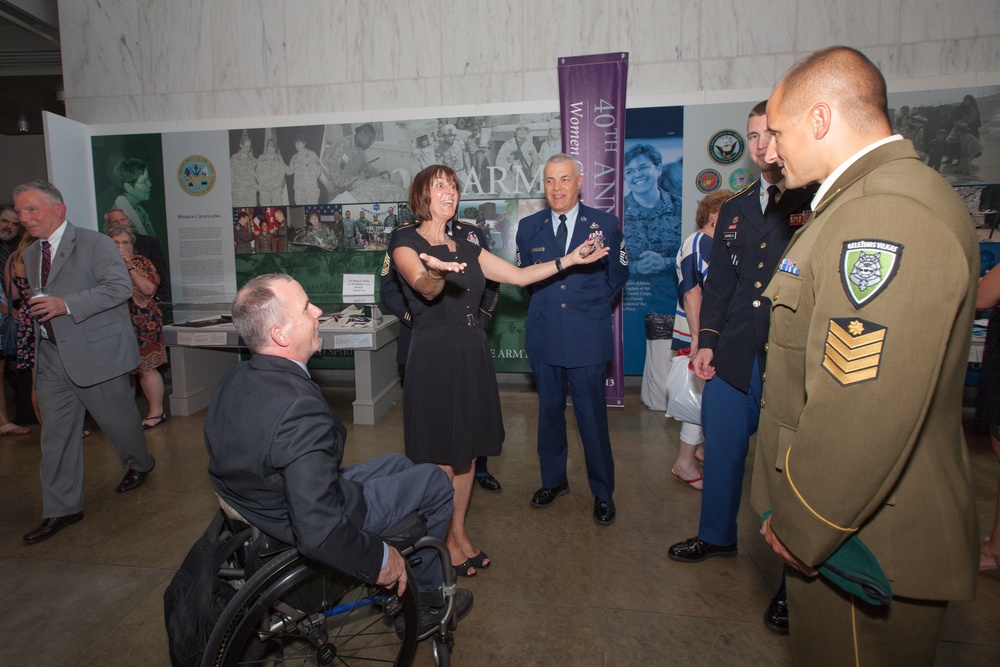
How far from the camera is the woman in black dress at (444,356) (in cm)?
241

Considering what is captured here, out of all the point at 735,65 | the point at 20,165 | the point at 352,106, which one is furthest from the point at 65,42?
the point at 735,65

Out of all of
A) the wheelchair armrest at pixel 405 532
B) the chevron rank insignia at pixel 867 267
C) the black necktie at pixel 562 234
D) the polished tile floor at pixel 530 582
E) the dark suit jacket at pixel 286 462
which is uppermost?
the black necktie at pixel 562 234

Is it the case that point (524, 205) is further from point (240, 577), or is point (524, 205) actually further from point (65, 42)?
point (65, 42)

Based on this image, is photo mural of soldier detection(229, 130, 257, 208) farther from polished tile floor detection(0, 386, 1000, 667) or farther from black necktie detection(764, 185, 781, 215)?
black necktie detection(764, 185, 781, 215)

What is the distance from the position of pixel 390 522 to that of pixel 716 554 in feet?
5.64

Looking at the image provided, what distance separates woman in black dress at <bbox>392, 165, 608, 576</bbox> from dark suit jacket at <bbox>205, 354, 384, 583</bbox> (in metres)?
0.77

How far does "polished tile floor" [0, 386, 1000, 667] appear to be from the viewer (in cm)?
214

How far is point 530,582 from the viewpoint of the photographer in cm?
257

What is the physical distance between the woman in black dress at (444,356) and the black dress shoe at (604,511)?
95 centimetres

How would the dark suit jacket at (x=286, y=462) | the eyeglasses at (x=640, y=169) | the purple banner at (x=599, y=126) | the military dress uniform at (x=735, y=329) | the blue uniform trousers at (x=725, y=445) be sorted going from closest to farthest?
the dark suit jacket at (x=286, y=462) < the military dress uniform at (x=735, y=329) < the blue uniform trousers at (x=725, y=445) < the purple banner at (x=599, y=126) < the eyeglasses at (x=640, y=169)

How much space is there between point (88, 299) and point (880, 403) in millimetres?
3539

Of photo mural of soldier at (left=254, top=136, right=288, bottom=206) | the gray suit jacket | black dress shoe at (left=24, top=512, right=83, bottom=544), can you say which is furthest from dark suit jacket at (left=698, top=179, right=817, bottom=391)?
photo mural of soldier at (left=254, top=136, right=288, bottom=206)

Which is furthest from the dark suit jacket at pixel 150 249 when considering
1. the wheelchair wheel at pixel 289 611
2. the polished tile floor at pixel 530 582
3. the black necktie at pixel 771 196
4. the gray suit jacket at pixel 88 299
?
the black necktie at pixel 771 196

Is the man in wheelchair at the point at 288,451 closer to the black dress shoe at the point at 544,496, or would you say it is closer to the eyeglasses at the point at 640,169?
the black dress shoe at the point at 544,496
